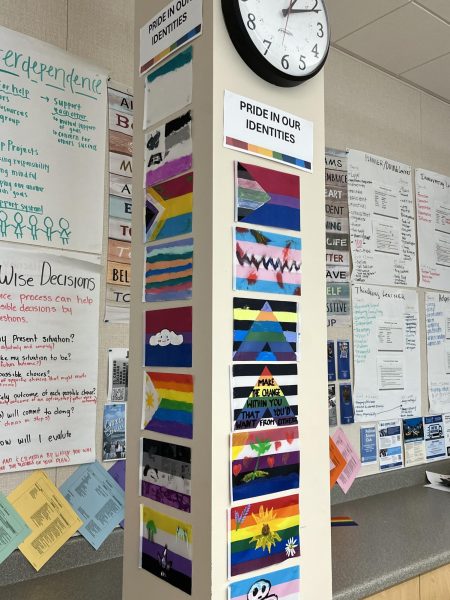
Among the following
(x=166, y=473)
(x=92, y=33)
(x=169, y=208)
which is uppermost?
(x=92, y=33)

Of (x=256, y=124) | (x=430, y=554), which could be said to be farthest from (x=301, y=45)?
(x=430, y=554)

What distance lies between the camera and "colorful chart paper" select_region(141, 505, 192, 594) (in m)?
1.19

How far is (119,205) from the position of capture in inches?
68.5

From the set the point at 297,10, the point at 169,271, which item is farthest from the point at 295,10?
the point at 169,271

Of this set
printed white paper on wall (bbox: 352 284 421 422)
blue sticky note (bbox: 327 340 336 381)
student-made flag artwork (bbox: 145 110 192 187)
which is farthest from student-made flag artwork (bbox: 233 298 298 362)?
printed white paper on wall (bbox: 352 284 421 422)

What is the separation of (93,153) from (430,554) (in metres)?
1.52

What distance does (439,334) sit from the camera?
9.10 ft

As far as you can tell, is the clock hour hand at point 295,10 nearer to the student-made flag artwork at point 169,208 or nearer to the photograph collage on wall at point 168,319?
the photograph collage on wall at point 168,319

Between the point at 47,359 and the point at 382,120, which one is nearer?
the point at 47,359

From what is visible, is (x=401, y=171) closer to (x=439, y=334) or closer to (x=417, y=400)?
(x=439, y=334)

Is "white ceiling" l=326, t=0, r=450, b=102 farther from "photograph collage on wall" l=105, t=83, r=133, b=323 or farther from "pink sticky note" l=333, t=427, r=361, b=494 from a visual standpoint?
"pink sticky note" l=333, t=427, r=361, b=494

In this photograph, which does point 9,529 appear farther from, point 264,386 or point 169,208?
point 169,208

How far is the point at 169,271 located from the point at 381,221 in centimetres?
150

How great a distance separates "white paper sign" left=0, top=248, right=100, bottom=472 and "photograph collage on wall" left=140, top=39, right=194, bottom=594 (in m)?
0.36
